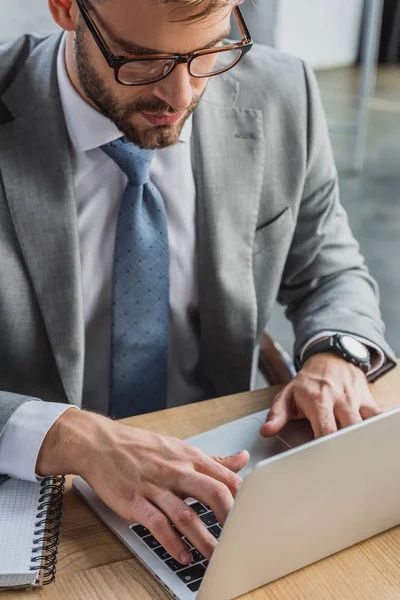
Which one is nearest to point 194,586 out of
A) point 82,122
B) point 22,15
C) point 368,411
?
point 368,411

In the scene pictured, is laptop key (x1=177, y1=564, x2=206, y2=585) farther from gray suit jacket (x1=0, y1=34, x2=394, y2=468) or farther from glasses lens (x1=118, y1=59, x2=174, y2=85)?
glasses lens (x1=118, y1=59, x2=174, y2=85)

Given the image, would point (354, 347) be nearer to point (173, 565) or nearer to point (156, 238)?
point (156, 238)

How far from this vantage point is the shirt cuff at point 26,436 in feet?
3.77

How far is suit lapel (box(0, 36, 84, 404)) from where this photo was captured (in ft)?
4.82

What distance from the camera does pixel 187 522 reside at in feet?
3.36

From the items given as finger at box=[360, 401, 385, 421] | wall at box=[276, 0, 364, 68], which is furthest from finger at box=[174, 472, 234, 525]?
wall at box=[276, 0, 364, 68]

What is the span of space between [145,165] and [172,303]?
29cm

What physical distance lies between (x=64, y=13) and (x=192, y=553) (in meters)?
0.90

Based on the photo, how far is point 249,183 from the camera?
1.66 metres

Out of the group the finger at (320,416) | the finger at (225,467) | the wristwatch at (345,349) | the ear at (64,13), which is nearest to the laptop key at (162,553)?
the finger at (225,467)

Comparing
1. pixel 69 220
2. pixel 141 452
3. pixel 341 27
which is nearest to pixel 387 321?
pixel 69 220

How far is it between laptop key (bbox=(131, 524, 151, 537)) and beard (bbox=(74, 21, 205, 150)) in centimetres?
66

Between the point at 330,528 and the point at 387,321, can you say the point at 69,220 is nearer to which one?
the point at 330,528

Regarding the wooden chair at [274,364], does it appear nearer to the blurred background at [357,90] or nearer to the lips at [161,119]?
the lips at [161,119]
